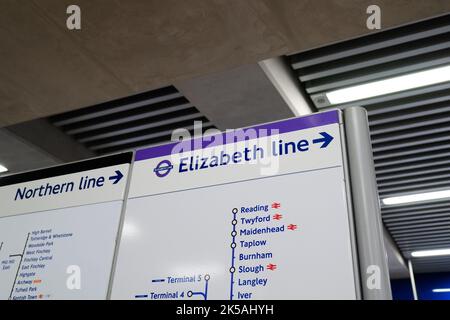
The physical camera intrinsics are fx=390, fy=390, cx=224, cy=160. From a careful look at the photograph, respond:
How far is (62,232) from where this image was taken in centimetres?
153

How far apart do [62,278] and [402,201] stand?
228 inches

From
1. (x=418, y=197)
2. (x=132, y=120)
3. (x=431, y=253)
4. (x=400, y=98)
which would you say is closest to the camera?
(x=400, y=98)

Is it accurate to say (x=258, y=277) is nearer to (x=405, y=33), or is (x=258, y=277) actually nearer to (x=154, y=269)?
(x=154, y=269)

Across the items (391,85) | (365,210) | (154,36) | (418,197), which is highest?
(418,197)

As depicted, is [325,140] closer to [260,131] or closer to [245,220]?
[260,131]

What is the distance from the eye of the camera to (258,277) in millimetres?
1108

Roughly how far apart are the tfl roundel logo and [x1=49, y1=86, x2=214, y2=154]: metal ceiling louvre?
7.93 feet

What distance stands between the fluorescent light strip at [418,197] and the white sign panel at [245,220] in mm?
5320

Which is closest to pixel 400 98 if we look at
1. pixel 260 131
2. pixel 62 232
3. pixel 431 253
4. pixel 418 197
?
pixel 418 197

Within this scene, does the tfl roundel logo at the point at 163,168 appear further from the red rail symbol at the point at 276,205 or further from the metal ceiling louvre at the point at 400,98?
the metal ceiling louvre at the point at 400,98

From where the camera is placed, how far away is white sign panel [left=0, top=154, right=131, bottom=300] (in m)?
1.41

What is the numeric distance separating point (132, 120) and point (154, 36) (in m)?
2.11

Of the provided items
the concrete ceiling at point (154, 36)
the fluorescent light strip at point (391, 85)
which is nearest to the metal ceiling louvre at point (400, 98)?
→ the fluorescent light strip at point (391, 85)
